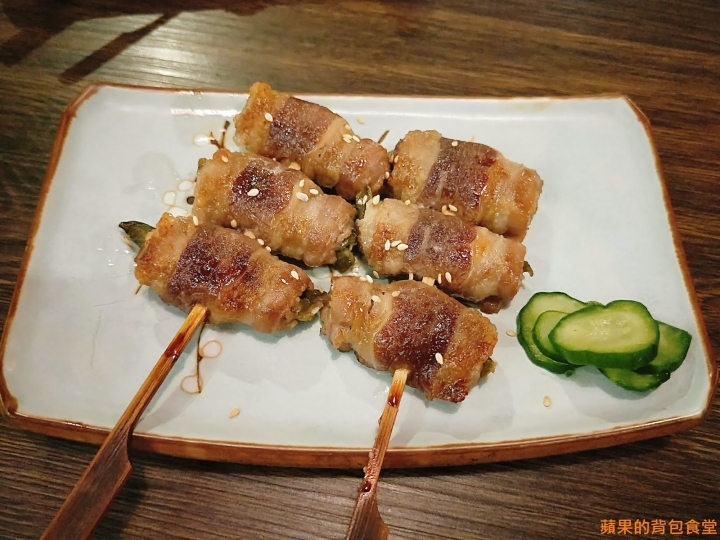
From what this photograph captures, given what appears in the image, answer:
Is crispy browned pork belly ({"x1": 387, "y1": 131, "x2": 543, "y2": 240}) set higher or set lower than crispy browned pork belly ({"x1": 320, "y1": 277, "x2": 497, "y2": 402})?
higher

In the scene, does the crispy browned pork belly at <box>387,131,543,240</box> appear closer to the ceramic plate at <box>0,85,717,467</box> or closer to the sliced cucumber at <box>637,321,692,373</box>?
the ceramic plate at <box>0,85,717,467</box>

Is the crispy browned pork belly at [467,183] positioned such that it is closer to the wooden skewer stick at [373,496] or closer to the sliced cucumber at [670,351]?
the sliced cucumber at [670,351]

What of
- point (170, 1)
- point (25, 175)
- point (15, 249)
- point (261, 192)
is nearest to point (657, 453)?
point (261, 192)

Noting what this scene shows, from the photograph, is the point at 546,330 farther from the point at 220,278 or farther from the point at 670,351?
the point at 220,278

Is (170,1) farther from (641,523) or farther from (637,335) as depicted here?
(641,523)

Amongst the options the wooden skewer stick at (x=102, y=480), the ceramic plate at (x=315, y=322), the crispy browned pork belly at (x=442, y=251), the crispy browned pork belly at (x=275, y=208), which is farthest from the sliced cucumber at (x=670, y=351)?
the wooden skewer stick at (x=102, y=480)

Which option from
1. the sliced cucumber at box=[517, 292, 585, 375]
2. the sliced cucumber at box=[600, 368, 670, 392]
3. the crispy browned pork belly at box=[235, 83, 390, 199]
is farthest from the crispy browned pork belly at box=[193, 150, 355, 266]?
the sliced cucumber at box=[600, 368, 670, 392]
